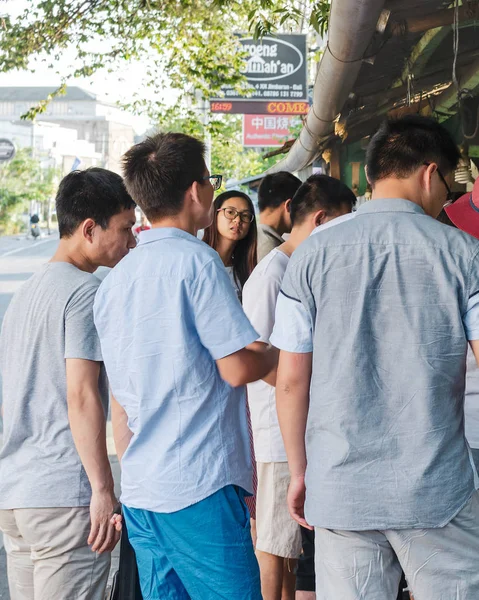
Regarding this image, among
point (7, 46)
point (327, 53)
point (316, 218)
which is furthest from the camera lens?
point (7, 46)

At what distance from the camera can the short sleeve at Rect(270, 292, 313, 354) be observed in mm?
2447

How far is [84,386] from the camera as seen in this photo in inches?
104

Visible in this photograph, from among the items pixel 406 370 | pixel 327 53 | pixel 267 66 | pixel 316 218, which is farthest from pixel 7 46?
pixel 406 370

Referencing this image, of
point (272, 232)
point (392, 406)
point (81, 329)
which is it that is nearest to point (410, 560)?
point (392, 406)

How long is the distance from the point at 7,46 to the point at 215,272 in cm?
872

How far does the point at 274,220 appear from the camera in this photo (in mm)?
5281

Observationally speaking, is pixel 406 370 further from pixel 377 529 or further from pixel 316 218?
pixel 316 218

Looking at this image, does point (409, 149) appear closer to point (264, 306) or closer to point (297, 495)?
point (297, 495)

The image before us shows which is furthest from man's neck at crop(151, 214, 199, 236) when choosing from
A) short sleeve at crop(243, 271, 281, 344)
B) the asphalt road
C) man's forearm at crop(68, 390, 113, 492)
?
the asphalt road

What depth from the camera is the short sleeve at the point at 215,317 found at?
237 cm

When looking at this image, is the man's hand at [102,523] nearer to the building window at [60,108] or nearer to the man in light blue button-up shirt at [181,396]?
the man in light blue button-up shirt at [181,396]

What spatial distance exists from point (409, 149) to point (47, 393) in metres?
1.29

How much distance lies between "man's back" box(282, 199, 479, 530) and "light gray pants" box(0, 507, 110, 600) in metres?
0.75

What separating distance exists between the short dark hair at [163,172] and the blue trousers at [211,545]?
0.81 m
